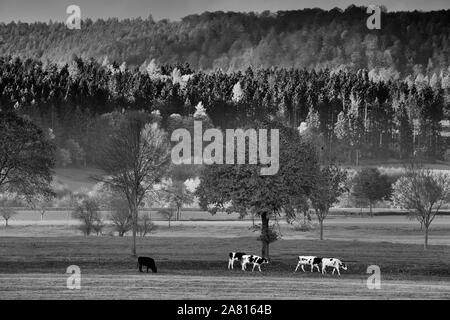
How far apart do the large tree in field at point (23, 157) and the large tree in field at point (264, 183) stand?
15.6m

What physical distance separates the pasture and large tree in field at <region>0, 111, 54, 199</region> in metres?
5.57

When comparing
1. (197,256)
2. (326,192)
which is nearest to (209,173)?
(197,256)

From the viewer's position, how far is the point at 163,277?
50969mm

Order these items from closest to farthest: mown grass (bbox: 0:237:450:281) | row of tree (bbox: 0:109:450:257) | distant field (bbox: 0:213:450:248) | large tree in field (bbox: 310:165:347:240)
A: mown grass (bbox: 0:237:450:281)
row of tree (bbox: 0:109:450:257)
large tree in field (bbox: 310:165:347:240)
distant field (bbox: 0:213:450:248)

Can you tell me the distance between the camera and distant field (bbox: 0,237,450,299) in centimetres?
4288

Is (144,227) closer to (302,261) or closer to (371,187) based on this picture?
(302,261)

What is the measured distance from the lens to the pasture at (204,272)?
4288cm

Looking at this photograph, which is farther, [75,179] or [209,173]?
[75,179]

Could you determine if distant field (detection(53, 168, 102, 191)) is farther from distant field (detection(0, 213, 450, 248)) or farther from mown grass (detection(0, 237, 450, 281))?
mown grass (detection(0, 237, 450, 281))

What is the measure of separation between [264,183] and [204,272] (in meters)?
9.92

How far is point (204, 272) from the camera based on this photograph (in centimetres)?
5525

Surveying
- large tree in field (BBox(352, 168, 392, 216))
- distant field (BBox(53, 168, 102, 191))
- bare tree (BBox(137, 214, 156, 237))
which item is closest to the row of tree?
bare tree (BBox(137, 214, 156, 237))

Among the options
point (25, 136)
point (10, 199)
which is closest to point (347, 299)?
point (25, 136)

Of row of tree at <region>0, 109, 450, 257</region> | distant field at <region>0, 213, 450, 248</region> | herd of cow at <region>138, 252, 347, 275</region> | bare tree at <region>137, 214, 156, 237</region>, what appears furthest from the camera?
distant field at <region>0, 213, 450, 248</region>
